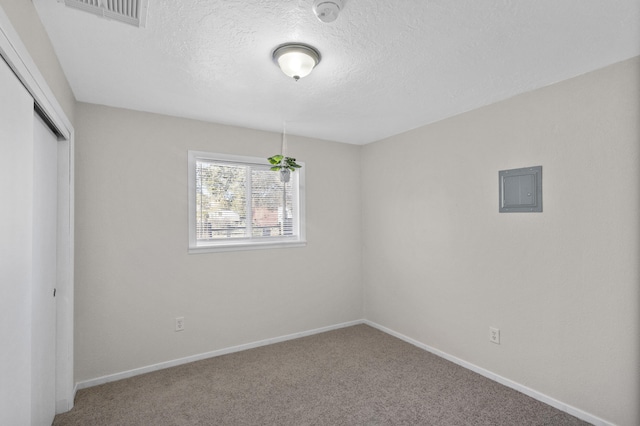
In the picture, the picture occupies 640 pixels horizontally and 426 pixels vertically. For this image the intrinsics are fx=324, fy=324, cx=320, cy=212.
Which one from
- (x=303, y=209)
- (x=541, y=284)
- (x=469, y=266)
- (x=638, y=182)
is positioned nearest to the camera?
(x=638, y=182)

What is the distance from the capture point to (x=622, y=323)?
213cm

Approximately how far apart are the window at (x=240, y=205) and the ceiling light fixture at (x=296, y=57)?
1.71 m

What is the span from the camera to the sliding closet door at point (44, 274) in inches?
74.2

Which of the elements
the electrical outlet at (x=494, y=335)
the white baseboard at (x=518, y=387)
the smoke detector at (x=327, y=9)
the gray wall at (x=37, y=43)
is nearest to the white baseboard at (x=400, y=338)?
the white baseboard at (x=518, y=387)

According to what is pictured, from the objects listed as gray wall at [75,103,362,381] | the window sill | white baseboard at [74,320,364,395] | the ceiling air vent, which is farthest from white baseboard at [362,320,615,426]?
the ceiling air vent

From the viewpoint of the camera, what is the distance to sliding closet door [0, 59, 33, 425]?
128 cm

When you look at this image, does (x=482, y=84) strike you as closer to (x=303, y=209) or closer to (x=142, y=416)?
(x=303, y=209)

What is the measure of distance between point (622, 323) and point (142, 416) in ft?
11.1

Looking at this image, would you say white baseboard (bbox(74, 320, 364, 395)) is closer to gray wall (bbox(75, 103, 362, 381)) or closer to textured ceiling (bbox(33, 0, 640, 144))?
gray wall (bbox(75, 103, 362, 381))

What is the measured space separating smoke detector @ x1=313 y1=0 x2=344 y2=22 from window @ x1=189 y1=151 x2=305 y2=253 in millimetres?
2198

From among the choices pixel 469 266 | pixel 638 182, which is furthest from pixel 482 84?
pixel 469 266

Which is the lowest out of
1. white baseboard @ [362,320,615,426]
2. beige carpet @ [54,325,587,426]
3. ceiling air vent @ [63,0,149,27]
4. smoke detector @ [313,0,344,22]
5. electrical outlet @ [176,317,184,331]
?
beige carpet @ [54,325,587,426]

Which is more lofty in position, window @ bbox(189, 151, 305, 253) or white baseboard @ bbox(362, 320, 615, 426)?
window @ bbox(189, 151, 305, 253)

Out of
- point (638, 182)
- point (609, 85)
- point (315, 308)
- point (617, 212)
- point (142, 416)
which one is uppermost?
point (609, 85)
